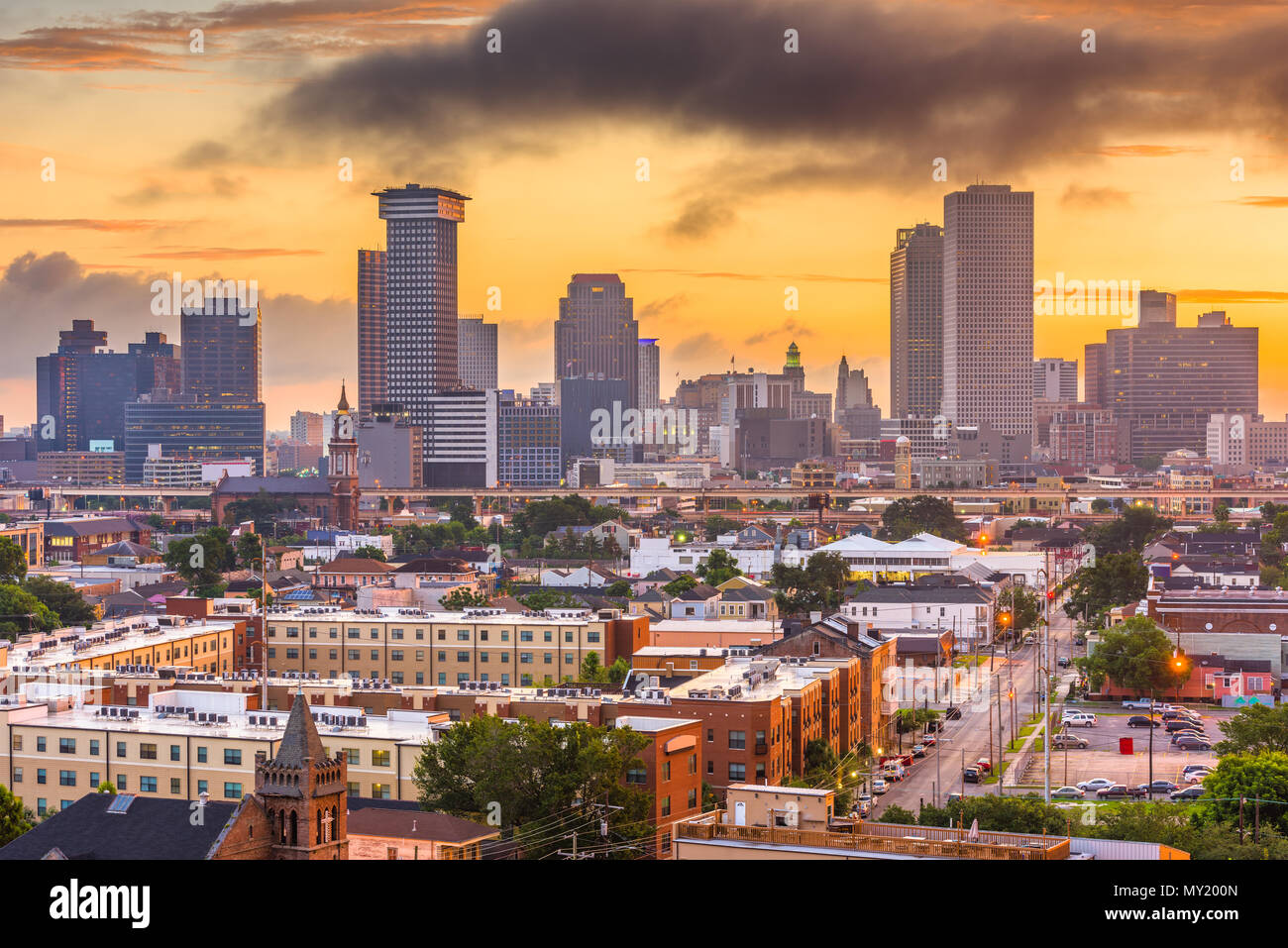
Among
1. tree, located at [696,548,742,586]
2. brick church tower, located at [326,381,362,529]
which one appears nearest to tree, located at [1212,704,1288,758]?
tree, located at [696,548,742,586]

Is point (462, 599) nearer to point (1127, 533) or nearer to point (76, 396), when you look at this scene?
point (1127, 533)

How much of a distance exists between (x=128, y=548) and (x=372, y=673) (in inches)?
1810

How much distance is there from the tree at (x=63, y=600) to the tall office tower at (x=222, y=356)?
140 meters

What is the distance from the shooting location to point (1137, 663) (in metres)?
43.6

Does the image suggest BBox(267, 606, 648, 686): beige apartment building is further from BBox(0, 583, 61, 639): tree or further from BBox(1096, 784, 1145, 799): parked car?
BBox(1096, 784, 1145, 799): parked car

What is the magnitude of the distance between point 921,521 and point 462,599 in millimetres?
53730

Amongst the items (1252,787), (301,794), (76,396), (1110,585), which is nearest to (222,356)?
(76,396)

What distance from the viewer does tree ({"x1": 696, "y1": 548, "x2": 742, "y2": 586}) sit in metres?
63.5

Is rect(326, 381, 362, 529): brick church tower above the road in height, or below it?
above

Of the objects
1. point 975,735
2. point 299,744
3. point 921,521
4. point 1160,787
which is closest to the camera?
point 299,744

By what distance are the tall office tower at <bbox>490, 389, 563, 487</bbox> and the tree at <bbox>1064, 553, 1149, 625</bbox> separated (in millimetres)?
118130

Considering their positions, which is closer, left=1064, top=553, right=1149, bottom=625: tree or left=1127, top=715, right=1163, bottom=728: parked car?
left=1127, top=715, right=1163, bottom=728: parked car

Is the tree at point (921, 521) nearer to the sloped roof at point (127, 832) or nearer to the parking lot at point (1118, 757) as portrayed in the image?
the parking lot at point (1118, 757)
